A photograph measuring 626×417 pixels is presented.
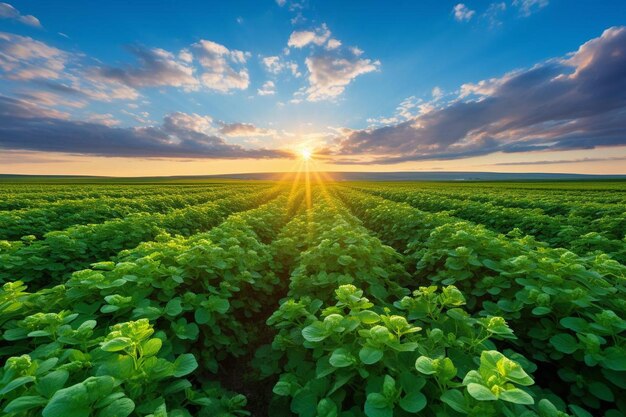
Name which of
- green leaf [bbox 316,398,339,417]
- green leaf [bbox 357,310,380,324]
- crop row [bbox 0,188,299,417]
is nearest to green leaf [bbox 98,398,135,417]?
crop row [bbox 0,188,299,417]

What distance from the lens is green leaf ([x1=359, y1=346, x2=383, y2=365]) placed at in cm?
201

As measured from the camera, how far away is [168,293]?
3.58 m

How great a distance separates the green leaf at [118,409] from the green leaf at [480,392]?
194 cm

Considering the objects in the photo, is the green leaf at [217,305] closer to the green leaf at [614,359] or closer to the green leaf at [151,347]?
the green leaf at [151,347]

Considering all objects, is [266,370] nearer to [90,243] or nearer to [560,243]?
[90,243]

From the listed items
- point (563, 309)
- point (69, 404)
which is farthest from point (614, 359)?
point (69, 404)

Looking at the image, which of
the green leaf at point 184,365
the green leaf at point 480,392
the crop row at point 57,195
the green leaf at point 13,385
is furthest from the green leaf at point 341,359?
the crop row at point 57,195

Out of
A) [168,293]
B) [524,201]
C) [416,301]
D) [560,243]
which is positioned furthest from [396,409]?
[524,201]

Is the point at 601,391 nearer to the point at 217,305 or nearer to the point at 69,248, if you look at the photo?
the point at 217,305

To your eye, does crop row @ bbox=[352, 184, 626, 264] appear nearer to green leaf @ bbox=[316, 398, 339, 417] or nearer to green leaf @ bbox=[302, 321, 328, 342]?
green leaf @ bbox=[302, 321, 328, 342]

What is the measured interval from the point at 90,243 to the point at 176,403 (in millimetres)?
6087

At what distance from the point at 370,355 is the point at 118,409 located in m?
1.61

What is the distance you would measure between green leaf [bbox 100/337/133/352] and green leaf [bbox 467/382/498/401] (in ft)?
7.34

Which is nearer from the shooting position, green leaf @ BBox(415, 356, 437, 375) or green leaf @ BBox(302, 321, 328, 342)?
green leaf @ BBox(415, 356, 437, 375)
